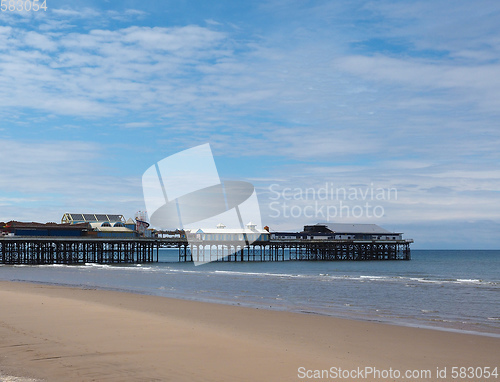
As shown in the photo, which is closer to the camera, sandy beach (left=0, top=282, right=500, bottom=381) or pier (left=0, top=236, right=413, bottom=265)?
sandy beach (left=0, top=282, right=500, bottom=381)

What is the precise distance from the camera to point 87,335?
404 inches

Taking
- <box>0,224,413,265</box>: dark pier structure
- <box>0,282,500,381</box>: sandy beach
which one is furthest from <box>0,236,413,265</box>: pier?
<box>0,282,500,381</box>: sandy beach

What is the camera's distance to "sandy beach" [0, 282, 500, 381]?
7406 millimetres

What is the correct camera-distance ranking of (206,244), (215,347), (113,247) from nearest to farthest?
(215,347) → (113,247) → (206,244)

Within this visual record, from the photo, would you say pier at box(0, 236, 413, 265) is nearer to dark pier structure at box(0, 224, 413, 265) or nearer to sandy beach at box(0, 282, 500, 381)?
dark pier structure at box(0, 224, 413, 265)

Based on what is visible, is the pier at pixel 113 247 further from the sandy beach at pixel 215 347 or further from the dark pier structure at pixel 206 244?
the sandy beach at pixel 215 347

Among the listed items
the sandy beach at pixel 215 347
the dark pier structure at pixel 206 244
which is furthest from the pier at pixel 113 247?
the sandy beach at pixel 215 347

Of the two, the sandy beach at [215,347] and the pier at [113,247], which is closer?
the sandy beach at [215,347]

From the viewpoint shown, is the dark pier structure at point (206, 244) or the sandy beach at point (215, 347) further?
the dark pier structure at point (206, 244)

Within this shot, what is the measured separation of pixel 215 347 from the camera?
376 inches

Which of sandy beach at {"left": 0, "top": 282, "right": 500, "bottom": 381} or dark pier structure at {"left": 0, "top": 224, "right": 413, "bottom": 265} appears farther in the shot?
dark pier structure at {"left": 0, "top": 224, "right": 413, "bottom": 265}

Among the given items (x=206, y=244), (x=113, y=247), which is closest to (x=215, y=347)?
(x=113, y=247)

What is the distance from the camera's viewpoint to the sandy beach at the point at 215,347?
7.41 m

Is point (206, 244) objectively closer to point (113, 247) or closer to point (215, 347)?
point (113, 247)
